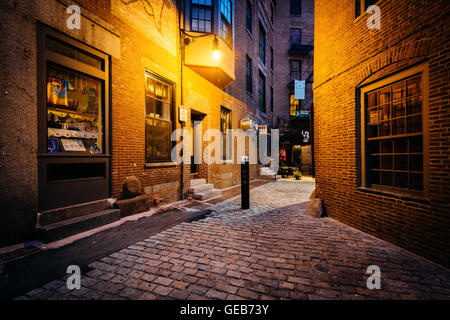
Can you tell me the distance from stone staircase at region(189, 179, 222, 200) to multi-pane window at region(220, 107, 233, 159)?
7.64 feet

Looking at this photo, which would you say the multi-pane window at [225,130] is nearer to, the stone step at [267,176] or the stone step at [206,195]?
the stone step at [206,195]

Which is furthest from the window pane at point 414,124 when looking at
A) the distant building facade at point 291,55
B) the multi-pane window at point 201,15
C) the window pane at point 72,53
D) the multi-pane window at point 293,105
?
the multi-pane window at point 293,105

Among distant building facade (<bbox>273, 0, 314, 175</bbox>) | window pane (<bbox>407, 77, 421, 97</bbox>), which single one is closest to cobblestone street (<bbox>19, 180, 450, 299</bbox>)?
window pane (<bbox>407, 77, 421, 97</bbox>)

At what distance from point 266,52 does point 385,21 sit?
14472 millimetres

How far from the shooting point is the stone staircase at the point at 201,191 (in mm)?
7545

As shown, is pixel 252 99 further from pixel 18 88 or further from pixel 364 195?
pixel 18 88

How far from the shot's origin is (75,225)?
4.01m

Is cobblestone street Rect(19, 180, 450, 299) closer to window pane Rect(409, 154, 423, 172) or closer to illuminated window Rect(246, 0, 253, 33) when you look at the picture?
window pane Rect(409, 154, 423, 172)

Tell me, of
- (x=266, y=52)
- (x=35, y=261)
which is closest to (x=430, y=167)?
(x=35, y=261)

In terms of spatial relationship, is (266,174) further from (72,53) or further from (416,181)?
(72,53)

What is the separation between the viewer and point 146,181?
603 centimetres

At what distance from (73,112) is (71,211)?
2144mm

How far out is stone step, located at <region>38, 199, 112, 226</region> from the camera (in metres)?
3.78

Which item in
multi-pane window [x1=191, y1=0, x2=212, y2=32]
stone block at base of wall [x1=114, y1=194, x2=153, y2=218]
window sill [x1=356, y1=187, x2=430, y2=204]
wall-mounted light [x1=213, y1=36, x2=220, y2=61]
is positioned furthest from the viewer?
multi-pane window [x1=191, y1=0, x2=212, y2=32]
